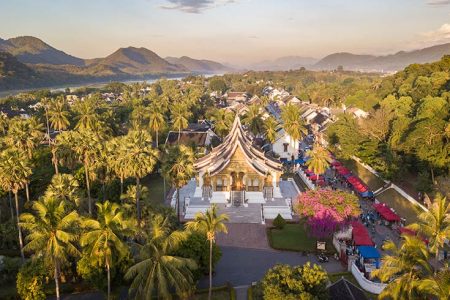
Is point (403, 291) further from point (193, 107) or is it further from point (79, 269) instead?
point (193, 107)

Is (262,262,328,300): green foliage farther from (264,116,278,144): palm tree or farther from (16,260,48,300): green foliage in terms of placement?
(264,116,278,144): palm tree

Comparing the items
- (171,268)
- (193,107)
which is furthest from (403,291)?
(193,107)

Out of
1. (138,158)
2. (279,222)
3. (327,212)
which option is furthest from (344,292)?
(138,158)

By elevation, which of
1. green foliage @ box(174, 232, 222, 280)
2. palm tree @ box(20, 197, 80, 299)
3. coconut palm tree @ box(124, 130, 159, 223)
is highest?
coconut palm tree @ box(124, 130, 159, 223)

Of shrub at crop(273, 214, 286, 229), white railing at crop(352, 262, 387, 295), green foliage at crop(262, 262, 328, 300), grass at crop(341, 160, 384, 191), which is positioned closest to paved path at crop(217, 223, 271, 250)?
shrub at crop(273, 214, 286, 229)

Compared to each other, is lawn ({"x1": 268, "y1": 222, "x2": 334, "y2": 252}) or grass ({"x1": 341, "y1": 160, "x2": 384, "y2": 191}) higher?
grass ({"x1": 341, "y1": 160, "x2": 384, "y2": 191})

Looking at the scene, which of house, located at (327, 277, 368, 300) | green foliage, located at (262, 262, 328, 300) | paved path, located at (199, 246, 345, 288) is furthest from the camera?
paved path, located at (199, 246, 345, 288)

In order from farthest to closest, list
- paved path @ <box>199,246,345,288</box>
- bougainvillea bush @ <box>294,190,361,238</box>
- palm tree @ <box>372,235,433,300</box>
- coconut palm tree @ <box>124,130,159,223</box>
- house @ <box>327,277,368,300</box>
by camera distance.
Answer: coconut palm tree @ <box>124,130,159,223</box> < bougainvillea bush @ <box>294,190,361,238</box> < paved path @ <box>199,246,345,288</box> < house @ <box>327,277,368,300</box> < palm tree @ <box>372,235,433,300</box>
